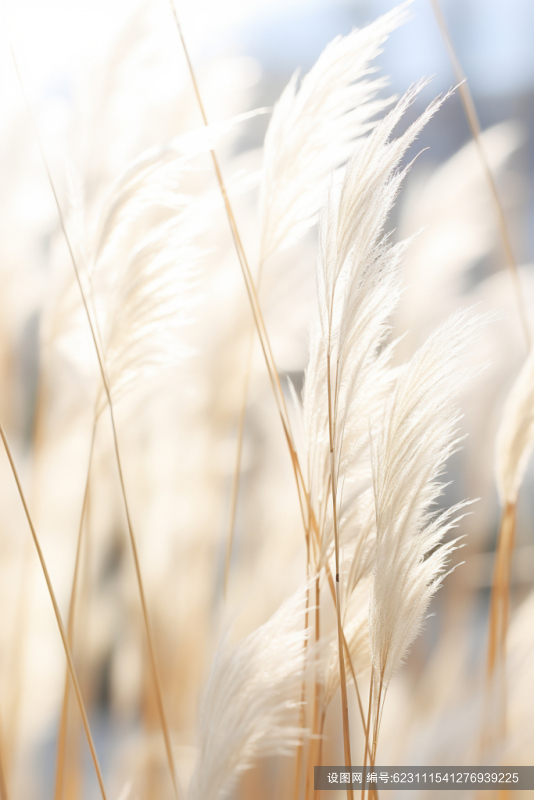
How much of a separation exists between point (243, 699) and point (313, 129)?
0.54 m

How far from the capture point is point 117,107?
2.26ft

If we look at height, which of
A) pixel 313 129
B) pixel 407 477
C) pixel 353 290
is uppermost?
pixel 313 129

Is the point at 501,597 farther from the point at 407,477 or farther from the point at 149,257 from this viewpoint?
the point at 149,257

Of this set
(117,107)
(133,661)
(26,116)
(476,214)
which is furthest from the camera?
(476,214)

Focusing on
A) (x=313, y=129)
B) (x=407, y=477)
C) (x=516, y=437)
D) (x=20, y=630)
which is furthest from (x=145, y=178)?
(x=20, y=630)

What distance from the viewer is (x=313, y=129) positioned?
54 centimetres

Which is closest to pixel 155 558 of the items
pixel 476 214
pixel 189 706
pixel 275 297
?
pixel 189 706

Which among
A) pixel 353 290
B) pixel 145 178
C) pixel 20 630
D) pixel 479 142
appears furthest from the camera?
pixel 20 630

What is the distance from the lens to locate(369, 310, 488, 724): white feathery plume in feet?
1.31

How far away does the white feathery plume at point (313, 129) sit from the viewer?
49cm

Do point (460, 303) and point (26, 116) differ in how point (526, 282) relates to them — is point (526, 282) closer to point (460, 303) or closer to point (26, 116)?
point (460, 303)

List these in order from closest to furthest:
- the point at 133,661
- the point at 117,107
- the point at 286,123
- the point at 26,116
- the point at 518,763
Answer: the point at 518,763 → the point at 286,123 → the point at 117,107 → the point at 26,116 → the point at 133,661

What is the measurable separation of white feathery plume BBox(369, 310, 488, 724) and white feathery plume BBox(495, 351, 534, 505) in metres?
0.22

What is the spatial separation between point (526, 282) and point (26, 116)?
0.85m
